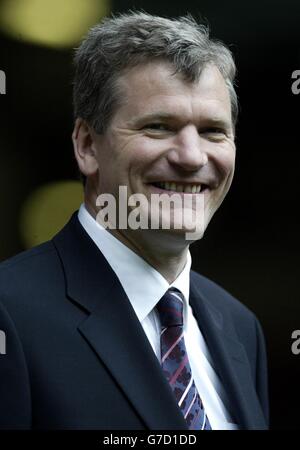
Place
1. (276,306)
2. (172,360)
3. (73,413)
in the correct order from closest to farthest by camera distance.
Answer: (73,413) < (172,360) < (276,306)

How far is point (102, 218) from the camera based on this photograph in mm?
1880

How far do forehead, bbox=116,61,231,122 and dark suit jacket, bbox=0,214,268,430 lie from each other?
0.33 metres

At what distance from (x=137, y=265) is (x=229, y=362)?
14.0 inches

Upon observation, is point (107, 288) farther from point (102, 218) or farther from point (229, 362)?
point (229, 362)

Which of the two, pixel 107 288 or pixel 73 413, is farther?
pixel 107 288

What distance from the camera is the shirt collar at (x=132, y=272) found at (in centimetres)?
183

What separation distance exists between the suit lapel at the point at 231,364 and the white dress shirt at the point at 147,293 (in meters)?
0.03

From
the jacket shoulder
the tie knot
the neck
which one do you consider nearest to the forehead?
the neck

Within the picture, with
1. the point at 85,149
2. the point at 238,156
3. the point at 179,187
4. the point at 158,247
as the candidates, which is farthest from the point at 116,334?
the point at 238,156

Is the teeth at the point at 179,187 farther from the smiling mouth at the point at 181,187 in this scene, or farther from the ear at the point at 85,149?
the ear at the point at 85,149

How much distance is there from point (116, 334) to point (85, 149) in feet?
1.62

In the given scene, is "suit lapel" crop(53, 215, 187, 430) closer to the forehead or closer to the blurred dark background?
the forehead
